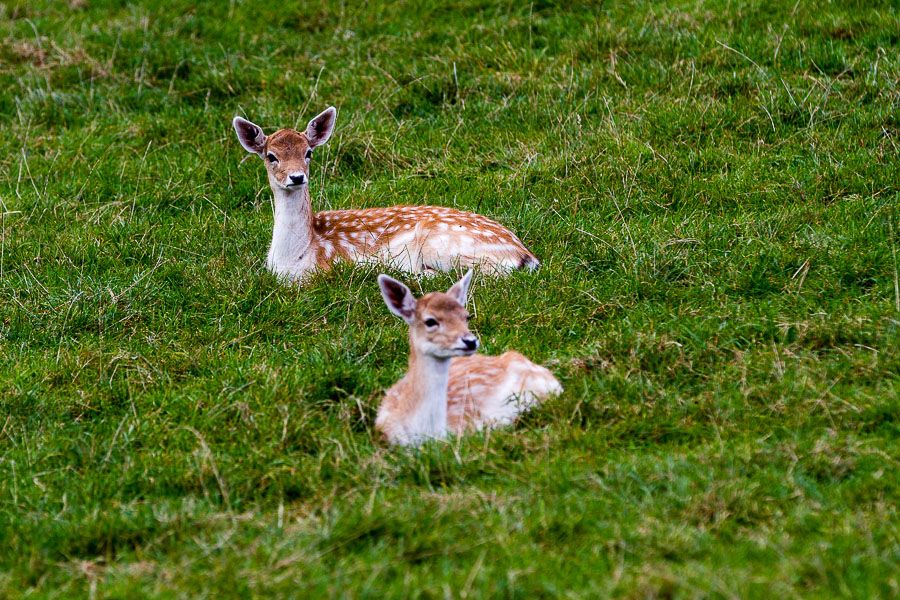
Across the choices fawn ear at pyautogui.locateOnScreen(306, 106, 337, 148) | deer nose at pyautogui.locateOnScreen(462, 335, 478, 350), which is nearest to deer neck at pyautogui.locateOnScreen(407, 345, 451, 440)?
deer nose at pyautogui.locateOnScreen(462, 335, 478, 350)

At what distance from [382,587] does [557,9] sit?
26.6 ft

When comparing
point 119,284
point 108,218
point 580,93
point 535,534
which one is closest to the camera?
point 535,534

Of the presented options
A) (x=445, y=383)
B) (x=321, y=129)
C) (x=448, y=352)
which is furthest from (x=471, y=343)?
(x=321, y=129)

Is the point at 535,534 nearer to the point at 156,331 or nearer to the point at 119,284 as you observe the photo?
the point at 156,331

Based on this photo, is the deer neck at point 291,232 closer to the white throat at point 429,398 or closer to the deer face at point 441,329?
the deer face at point 441,329

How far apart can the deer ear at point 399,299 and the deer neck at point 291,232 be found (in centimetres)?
208

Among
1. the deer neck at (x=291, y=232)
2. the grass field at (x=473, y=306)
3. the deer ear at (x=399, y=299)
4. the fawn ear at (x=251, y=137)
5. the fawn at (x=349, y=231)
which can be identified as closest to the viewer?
the grass field at (x=473, y=306)

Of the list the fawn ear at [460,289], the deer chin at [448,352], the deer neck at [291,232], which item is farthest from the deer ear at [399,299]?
the deer neck at [291,232]

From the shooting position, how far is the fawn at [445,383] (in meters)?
5.87

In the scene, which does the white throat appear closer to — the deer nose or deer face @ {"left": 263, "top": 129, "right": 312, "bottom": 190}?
the deer nose

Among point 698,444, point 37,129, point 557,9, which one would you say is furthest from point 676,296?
point 37,129

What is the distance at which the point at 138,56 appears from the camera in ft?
37.7

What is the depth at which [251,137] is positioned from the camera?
28.9ft

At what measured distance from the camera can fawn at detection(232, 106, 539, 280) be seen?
8.23 meters
